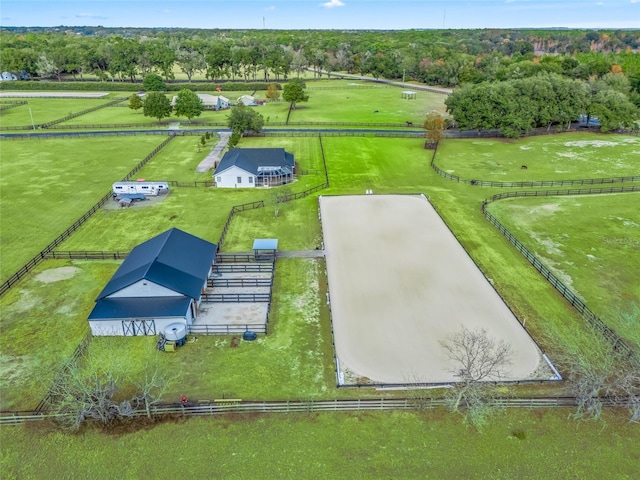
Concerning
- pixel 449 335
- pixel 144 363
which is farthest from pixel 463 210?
pixel 144 363

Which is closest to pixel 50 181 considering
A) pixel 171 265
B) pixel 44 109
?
pixel 171 265

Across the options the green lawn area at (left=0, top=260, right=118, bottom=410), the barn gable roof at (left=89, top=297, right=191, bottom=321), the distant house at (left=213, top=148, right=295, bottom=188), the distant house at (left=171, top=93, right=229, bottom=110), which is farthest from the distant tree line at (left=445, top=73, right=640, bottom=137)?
the green lawn area at (left=0, top=260, right=118, bottom=410)

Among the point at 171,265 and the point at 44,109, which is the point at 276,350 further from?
the point at 44,109

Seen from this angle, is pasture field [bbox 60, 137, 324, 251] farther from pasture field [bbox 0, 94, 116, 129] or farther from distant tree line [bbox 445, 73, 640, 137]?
pasture field [bbox 0, 94, 116, 129]

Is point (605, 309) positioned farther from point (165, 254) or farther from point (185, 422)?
point (165, 254)

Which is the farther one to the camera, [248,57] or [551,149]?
[248,57]

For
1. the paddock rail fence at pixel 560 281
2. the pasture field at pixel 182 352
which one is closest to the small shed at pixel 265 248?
the pasture field at pixel 182 352
